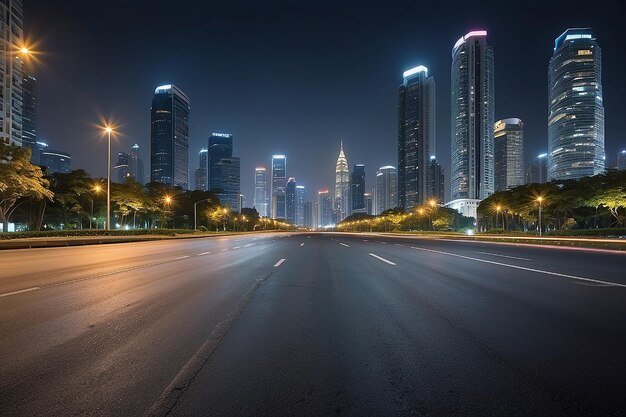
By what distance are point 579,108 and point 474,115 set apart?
179ft

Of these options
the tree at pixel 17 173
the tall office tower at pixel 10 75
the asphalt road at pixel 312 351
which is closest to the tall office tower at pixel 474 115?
the tall office tower at pixel 10 75

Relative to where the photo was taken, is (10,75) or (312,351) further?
(10,75)

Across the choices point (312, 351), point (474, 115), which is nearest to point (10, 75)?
point (312, 351)

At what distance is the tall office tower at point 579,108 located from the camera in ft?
589

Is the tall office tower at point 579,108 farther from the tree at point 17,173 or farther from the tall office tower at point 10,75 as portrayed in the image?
the tall office tower at point 10,75

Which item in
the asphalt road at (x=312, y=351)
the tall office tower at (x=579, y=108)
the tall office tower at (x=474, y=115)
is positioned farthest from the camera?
the tall office tower at (x=474, y=115)

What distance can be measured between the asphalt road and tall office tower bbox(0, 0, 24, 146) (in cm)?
10769

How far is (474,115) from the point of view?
180 meters

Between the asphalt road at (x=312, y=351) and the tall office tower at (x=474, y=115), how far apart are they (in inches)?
7558

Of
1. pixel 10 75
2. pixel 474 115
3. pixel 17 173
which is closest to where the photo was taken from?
pixel 17 173

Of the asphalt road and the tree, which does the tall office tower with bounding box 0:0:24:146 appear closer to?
the tree

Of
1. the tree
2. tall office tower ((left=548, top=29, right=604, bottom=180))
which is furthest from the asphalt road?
tall office tower ((left=548, top=29, right=604, bottom=180))

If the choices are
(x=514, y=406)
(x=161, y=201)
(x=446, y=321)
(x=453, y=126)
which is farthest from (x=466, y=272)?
(x=453, y=126)

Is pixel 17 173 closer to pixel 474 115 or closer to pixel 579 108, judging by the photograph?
pixel 474 115
